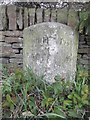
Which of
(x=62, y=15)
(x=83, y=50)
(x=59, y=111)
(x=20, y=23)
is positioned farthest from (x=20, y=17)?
(x=59, y=111)

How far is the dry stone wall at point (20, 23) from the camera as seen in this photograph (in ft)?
12.0

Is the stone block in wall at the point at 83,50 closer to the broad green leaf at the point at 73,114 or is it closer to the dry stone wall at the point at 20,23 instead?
the dry stone wall at the point at 20,23

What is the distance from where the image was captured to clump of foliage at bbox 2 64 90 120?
9.79ft

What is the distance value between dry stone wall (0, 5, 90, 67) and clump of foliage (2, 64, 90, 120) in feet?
1.64

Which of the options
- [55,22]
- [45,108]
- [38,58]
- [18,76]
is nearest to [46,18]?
[55,22]

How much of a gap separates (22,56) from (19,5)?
540mm

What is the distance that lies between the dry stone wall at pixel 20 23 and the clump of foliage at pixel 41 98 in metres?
0.50

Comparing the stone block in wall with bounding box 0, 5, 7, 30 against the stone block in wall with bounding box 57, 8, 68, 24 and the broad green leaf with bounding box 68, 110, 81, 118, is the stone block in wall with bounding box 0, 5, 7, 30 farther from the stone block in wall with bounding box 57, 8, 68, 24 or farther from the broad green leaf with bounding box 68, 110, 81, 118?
the broad green leaf with bounding box 68, 110, 81, 118

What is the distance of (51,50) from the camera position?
349cm

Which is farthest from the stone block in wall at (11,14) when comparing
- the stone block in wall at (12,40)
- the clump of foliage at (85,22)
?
the clump of foliage at (85,22)

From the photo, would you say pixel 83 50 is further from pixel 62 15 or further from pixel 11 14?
pixel 11 14

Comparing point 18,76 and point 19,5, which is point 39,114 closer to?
point 18,76

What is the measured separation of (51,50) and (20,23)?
48 cm

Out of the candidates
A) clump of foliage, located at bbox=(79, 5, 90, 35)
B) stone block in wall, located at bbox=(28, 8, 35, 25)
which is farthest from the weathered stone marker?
stone block in wall, located at bbox=(28, 8, 35, 25)
